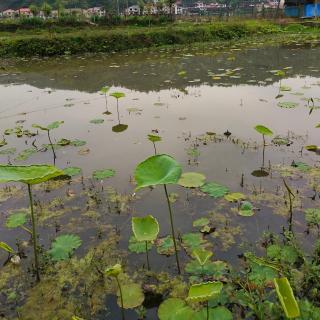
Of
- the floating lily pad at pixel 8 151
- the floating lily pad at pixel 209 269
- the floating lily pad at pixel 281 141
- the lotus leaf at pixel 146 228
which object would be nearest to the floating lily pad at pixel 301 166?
the floating lily pad at pixel 281 141

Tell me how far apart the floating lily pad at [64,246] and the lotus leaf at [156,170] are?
3.27 ft

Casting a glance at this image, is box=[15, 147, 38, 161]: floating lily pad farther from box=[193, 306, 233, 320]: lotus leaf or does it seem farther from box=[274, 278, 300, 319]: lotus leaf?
box=[274, 278, 300, 319]: lotus leaf

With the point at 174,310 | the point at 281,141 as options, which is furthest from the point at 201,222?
the point at 281,141

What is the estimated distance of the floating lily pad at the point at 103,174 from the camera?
4.23m

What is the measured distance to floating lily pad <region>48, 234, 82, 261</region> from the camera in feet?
9.59

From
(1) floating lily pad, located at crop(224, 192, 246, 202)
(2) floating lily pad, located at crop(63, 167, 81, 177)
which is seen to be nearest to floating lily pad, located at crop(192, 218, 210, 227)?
(1) floating lily pad, located at crop(224, 192, 246, 202)

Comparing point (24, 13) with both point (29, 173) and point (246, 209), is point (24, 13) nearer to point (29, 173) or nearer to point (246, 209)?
point (246, 209)

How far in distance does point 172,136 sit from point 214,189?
187 centimetres

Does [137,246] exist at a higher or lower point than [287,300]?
lower

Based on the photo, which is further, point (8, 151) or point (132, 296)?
point (8, 151)

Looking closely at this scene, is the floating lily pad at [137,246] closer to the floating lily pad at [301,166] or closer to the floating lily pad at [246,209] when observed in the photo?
the floating lily pad at [246,209]

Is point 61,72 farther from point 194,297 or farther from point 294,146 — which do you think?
point 194,297

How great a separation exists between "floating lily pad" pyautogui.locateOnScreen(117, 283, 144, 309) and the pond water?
0.10 m

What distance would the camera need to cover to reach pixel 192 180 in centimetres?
388
